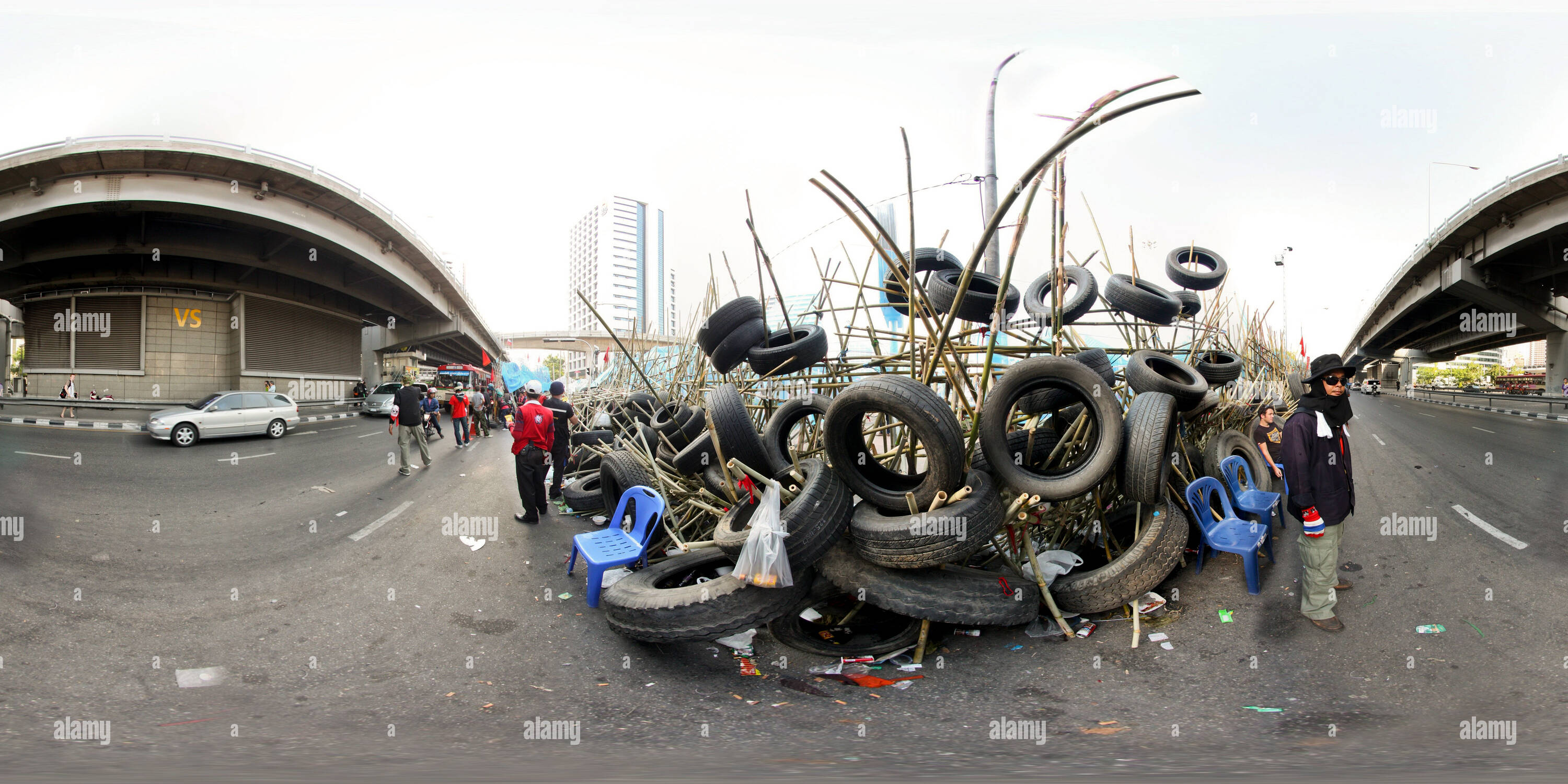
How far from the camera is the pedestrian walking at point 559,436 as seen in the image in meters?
7.94

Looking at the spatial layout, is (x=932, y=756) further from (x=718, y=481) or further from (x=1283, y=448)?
(x=1283, y=448)

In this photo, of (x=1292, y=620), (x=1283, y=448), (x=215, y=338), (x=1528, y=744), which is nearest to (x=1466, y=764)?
(x=1528, y=744)

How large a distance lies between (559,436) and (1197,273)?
9194 millimetres

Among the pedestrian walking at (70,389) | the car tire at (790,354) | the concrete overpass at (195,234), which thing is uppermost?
the concrete overpass at (195,234)

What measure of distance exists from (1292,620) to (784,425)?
3.81 metres

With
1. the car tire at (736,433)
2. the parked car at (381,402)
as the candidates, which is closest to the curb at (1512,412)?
the car tire at (736,433)

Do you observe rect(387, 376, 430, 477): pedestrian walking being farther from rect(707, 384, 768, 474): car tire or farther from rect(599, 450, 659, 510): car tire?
rect(707, 384, 768, 474): car tire

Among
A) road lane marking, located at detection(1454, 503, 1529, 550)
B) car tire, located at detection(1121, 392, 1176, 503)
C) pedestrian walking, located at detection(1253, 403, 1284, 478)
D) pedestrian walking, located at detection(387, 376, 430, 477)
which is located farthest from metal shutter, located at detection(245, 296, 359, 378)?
road lane marking, located at detection(1454, 503, 1529, 550)

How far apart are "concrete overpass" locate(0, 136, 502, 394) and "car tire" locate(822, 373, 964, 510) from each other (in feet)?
49.1

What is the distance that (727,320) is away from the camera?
20.3 ft

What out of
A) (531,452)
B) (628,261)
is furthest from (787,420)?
(628,261)

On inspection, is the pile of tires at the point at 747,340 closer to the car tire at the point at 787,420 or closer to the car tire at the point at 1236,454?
the car tire at the point at 787,420

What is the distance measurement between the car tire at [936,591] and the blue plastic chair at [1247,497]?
2.83 m

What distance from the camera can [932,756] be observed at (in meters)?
2.51
